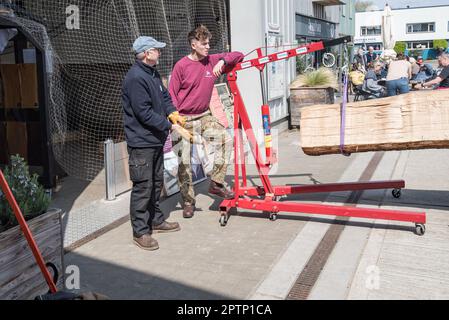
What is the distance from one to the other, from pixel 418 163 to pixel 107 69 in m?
5.80

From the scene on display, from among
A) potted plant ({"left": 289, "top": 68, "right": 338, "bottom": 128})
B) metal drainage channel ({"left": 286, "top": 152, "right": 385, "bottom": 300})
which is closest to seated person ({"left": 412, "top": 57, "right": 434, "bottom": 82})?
potted plant ({"left": 289, "top": 68, "right": 338, "bottom": 128})

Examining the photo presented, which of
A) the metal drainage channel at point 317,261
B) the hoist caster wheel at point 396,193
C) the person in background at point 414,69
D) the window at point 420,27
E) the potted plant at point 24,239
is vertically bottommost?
the metal drainage channel at point 317,261

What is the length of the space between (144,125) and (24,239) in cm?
168

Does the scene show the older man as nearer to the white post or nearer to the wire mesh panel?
the white post

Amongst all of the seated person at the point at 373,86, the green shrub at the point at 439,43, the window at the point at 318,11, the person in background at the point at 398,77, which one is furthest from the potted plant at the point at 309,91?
the green shrub at the point at 439,43

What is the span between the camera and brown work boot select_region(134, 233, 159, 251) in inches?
180

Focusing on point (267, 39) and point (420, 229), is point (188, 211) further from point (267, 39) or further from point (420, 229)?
point (267, 39)

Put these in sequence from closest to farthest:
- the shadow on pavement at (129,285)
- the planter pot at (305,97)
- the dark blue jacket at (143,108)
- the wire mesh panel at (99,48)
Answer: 1. the shadow on pavement at (129,285)
2. the dark blue jacket at (143,108)
3. the wire mesh panel at (99,48)
4. the planter pot at (305,97)

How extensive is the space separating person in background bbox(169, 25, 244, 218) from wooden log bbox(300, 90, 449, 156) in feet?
3.31

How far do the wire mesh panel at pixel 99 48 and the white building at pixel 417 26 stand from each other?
62.7 m

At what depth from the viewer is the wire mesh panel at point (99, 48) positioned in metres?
8.13

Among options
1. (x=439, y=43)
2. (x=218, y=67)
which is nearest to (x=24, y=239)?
(x=218, y=67)

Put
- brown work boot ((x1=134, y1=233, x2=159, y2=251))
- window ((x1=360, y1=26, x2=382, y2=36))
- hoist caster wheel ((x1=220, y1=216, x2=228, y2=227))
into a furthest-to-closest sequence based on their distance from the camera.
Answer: window ((x1=360, y1=26, x2=382, y2=36))
hoist caster wheel ((x1=220, y1=216, x2=228, y2=227))
brown work boot ((x1=134, y1=233, x2=159, y2=251))

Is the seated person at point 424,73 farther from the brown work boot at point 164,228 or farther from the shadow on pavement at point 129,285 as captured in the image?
the shadow on pavement at point 129,285
